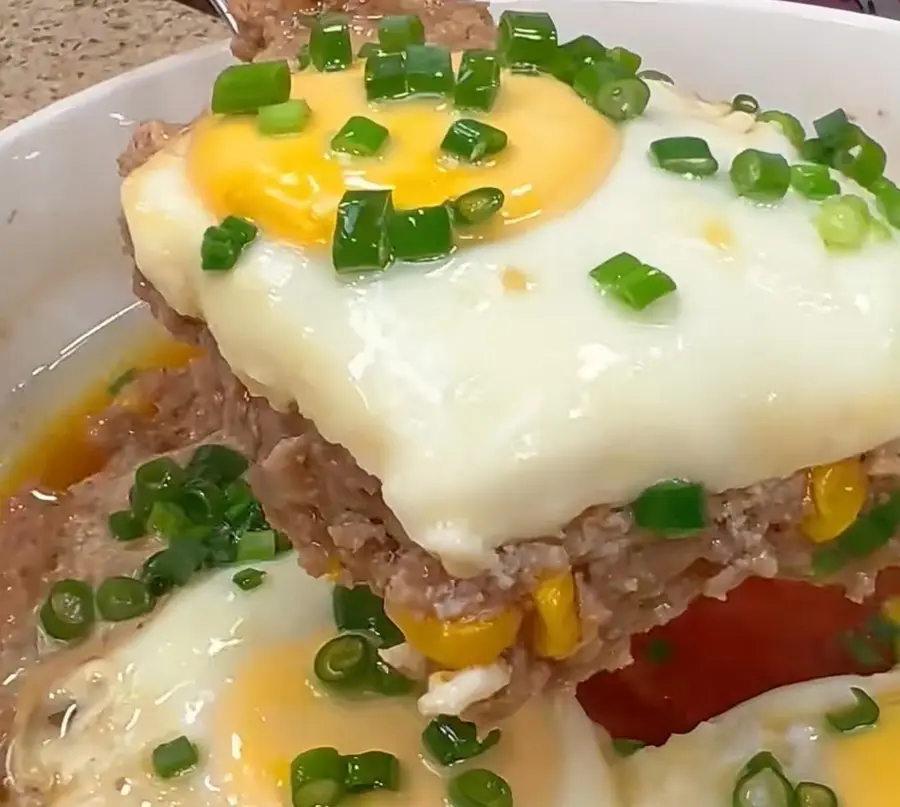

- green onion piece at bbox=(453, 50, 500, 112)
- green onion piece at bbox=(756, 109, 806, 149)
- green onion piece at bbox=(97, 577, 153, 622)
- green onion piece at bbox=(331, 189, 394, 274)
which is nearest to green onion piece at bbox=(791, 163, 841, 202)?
green onion piece at bbox=(756, 109, 806, 149)

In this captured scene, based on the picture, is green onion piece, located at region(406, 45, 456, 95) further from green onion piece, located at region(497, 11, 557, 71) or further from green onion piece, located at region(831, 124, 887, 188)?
green onion piece, located at region(831, 124, 887, 188)

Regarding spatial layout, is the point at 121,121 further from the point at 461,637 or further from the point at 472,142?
the point at 461,637

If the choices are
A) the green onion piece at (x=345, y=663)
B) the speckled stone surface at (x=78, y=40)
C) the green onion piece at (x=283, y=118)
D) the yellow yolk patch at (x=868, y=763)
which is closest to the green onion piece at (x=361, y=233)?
the green onion piece at (x=283, y=118)

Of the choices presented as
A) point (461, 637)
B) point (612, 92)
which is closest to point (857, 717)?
point (461, 637)

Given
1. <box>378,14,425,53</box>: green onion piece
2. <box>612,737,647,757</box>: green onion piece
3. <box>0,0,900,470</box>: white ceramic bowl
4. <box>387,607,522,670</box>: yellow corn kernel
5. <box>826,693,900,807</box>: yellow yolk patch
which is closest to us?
<box>387,607,522,670</box>: yellow corn kernel

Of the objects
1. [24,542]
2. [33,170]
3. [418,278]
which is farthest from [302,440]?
[33,170]

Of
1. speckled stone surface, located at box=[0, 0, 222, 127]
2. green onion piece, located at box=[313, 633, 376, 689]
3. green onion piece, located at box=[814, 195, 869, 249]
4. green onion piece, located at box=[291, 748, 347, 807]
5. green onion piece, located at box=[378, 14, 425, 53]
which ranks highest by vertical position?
green onion piece, located at box=[378, 14, 425, 53]
